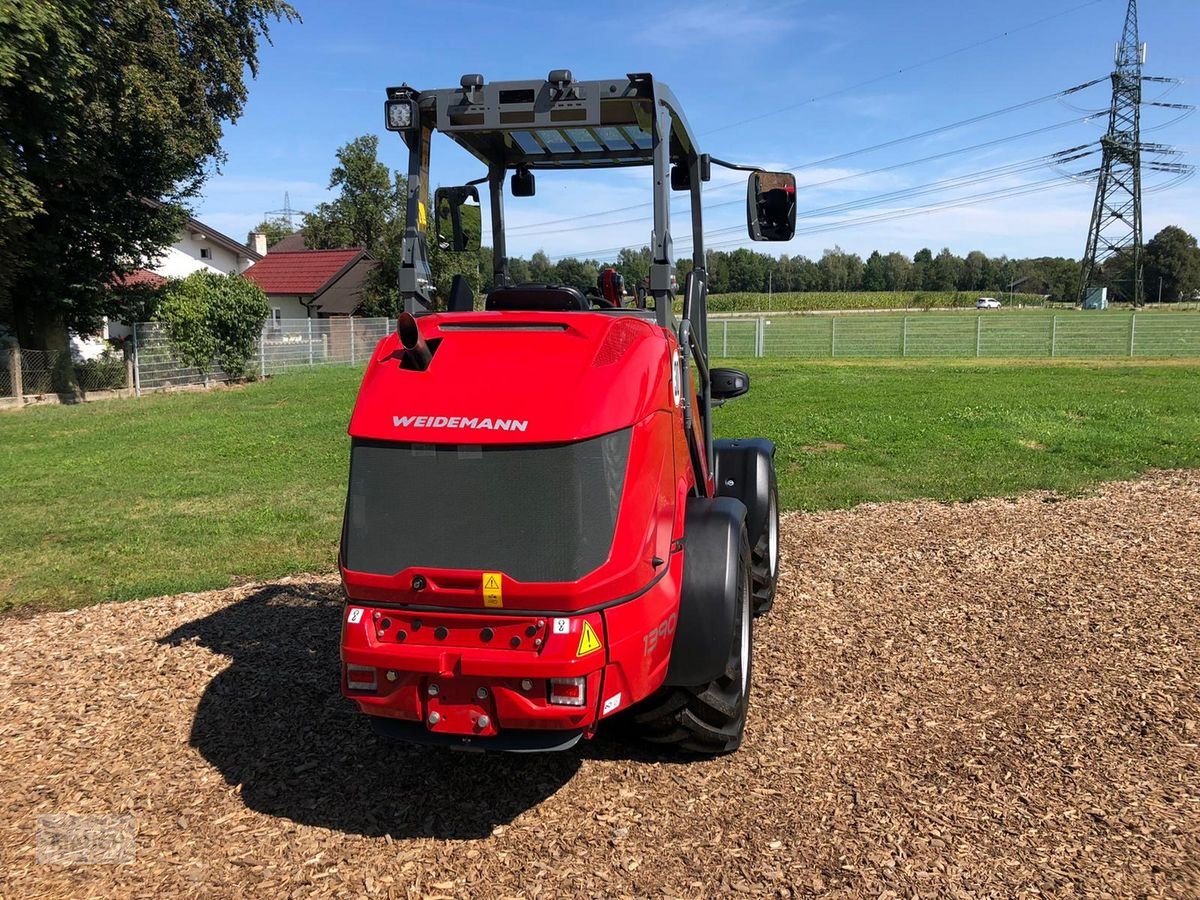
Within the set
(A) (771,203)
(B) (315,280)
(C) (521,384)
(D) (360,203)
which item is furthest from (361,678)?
(D) (360,203)

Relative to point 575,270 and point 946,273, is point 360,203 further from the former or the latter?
point 946,273

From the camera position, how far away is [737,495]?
5.43 m

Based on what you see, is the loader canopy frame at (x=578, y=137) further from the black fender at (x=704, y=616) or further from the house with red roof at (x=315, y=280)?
the house with red roof at (x=315, y=280)

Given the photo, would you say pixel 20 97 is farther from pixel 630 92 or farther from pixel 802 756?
pixel 802 756

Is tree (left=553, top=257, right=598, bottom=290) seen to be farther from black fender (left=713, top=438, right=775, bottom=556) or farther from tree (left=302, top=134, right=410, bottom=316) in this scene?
tree (left=302, top=134, right=410, bottom=316)

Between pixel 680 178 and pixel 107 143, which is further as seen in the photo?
pixel 107 143

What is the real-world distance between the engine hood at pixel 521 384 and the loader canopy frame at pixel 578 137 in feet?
1.81

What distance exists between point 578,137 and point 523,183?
1.96 ft

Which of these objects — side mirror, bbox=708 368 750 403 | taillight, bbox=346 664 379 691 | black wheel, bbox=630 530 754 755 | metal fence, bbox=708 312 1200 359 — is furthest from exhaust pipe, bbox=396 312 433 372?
metal fence, bbox=708 312 1200 359

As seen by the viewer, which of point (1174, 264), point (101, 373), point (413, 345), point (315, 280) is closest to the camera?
point (413, 345)

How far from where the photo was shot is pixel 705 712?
3.75m

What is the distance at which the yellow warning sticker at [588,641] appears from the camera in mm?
3004

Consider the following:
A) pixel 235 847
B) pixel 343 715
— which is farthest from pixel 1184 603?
pixel 235 847

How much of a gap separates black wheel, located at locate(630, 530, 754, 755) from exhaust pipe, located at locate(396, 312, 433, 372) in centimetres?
152
